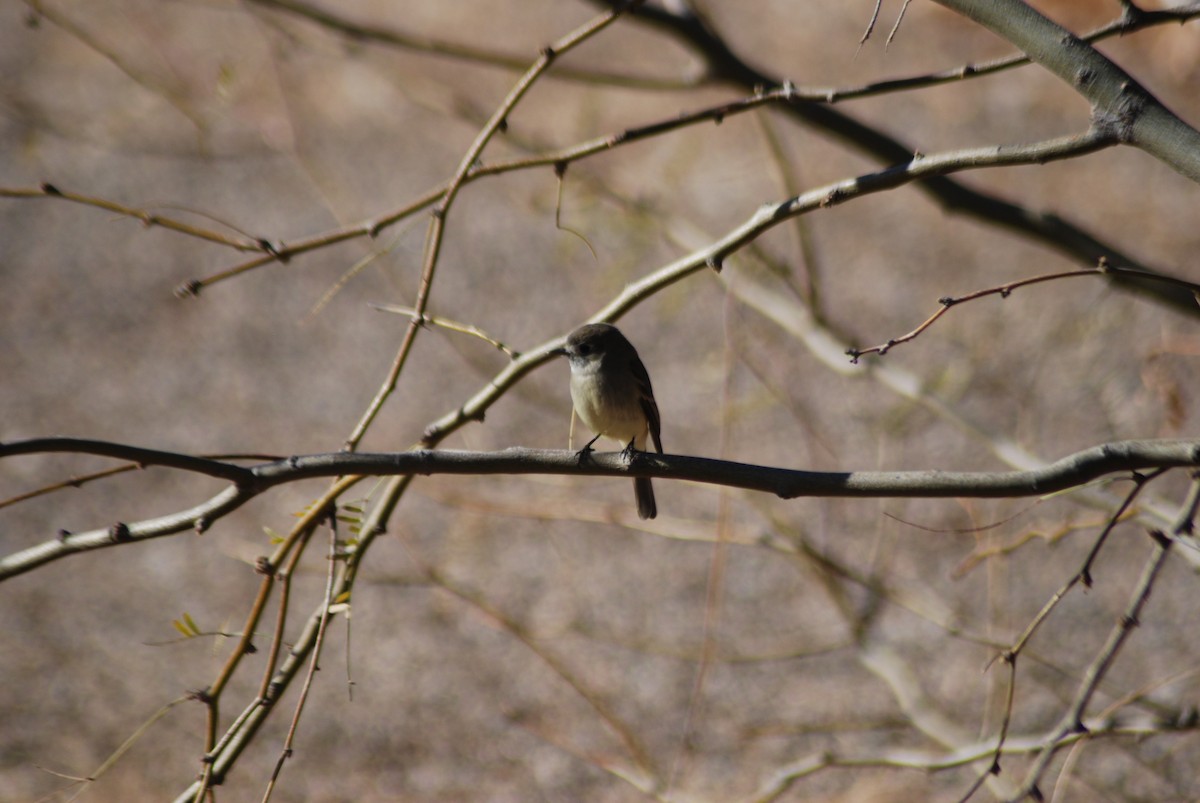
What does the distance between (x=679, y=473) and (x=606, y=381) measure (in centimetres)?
120

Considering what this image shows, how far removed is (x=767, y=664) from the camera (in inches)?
214

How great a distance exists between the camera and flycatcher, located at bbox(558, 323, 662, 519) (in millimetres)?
3076

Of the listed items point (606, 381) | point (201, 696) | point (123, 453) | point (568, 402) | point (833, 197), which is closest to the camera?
point (123, 453)

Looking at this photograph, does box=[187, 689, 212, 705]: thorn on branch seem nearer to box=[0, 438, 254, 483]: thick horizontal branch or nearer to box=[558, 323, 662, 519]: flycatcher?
box=[0, 438, 254, 483]: thick horizontal branch

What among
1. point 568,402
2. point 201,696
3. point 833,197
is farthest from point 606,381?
point 568,402

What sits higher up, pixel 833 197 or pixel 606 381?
pixel 606 381

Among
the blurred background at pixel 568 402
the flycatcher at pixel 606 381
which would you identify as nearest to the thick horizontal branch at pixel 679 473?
the blurred background at pixel 568 402

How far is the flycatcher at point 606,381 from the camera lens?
308 cm

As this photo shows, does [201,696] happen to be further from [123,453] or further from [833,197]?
[833,197]

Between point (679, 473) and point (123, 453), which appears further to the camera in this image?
point (679, 473)

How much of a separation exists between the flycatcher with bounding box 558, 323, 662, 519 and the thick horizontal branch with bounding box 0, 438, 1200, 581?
1.07 meters

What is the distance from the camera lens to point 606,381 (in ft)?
10.2

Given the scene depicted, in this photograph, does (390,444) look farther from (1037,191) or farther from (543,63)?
(1037,191)

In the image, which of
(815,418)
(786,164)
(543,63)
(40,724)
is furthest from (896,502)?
(40,724)
